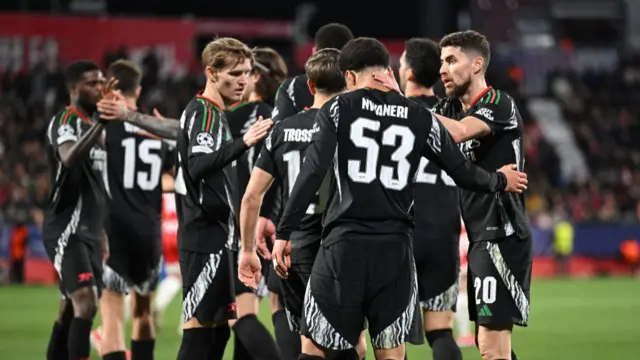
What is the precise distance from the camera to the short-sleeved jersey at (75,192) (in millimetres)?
8195

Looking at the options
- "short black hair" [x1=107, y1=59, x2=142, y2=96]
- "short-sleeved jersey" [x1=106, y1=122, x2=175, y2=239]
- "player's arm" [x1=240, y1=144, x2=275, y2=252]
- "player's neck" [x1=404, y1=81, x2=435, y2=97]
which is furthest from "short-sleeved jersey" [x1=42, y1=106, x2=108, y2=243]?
"player's neck" [x1=404, y1=81, x2=435, y2=97]

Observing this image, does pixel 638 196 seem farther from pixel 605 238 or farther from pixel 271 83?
pixel 271 83

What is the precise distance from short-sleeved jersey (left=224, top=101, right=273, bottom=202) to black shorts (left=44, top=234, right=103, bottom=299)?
1209 mm

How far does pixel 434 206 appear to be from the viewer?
790 centimetres

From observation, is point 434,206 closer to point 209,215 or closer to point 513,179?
point 513,179

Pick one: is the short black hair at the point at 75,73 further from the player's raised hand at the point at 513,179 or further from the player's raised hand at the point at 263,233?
the player's raised hand at the point at 513,179

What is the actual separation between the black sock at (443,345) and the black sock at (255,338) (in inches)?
44.7

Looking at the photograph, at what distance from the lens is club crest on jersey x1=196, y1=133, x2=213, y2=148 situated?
22.2 feet

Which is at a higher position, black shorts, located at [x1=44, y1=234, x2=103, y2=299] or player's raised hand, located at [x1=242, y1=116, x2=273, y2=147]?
player's raised hand, located at [x1=242, y1=116, x2=273, y2=147]

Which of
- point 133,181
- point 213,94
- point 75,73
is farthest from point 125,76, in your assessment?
point 213,94

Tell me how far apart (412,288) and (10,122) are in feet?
65.1

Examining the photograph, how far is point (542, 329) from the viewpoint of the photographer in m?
13.8

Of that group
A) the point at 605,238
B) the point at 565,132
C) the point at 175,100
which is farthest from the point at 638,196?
the point at 175,100

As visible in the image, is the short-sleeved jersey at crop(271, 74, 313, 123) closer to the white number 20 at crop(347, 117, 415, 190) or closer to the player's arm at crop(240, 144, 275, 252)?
the player's arm at crop(240, 144, 275, 252)
